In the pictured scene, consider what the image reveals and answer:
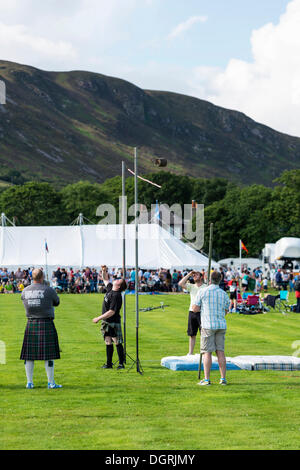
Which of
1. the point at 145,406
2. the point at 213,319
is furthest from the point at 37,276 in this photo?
the point at 213,319

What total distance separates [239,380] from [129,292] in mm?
26293

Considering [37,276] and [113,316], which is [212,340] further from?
[37,276]

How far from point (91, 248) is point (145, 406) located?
34.7 m

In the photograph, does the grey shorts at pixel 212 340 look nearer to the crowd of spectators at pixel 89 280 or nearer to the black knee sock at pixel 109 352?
the black knee sock at pixel 109 352

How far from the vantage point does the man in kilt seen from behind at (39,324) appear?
390 inches

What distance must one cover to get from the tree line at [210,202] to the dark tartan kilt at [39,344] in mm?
64780

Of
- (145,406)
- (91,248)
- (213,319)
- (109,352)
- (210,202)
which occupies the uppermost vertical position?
(210,202)

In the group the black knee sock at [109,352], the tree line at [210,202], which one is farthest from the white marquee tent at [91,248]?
the tree line at [210,202]

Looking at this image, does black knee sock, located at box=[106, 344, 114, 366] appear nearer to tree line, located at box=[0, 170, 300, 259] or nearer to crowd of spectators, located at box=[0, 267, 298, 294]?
crowd of spectators, located at box=[0, 267, 298, 294]

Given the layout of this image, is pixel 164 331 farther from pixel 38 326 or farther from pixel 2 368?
pixel 38 326

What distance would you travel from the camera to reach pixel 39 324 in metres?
9.96

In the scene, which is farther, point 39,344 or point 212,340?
point 212,340

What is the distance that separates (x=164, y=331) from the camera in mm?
18891
